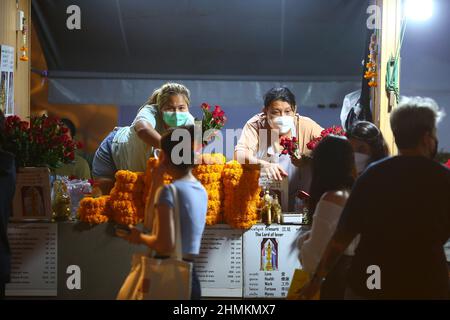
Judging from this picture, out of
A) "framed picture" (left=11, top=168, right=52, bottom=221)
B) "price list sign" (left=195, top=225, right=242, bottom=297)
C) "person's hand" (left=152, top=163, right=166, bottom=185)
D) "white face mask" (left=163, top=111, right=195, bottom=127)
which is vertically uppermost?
"white face mask" (left=163, top=111, right=195, bottom=127)

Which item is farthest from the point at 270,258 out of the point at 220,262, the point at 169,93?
the point at 169,93

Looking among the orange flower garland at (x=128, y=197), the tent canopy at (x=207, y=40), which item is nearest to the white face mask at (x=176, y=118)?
the orange flower garland at (x=128, y=197)

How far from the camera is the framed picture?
3.29 metres

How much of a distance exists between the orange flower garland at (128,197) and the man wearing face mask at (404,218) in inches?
47.1

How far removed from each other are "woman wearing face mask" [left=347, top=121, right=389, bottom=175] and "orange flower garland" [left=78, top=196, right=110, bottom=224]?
1346mm

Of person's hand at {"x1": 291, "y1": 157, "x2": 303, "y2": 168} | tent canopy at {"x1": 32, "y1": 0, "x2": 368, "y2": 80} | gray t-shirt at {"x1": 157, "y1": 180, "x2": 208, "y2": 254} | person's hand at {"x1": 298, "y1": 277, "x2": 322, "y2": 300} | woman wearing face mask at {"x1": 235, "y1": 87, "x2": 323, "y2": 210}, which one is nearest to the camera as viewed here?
gray t-shirt at {"x1": 157, "y1": 180, "x2": 208, "y2": 254}

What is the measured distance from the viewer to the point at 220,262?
337 cm

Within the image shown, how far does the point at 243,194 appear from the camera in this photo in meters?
3.28

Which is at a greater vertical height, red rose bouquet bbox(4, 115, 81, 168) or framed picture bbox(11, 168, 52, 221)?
red rose bouquet bbox(4, 115, 81, 168)

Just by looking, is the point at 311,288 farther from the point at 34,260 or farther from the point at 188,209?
the point at 34,260

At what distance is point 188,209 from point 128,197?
1002 millimetres

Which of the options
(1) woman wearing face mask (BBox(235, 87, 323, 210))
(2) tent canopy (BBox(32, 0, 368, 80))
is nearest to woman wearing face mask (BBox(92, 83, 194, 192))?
(1) woman wearing face mask (BBox(235, 87, 323, 210))

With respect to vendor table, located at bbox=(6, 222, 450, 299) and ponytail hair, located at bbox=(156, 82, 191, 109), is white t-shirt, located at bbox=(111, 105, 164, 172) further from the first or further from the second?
vendor table, located at bbox=(6, 222, 450, 299)
